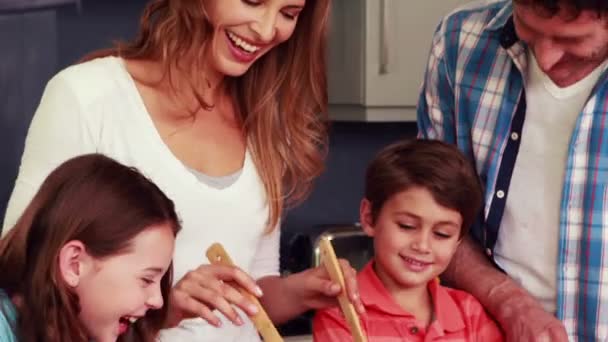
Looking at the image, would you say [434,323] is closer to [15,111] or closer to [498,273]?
[498,273]

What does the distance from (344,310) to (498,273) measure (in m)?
0.36

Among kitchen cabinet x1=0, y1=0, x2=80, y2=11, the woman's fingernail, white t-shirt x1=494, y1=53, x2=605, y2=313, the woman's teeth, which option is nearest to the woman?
the woman's teeth

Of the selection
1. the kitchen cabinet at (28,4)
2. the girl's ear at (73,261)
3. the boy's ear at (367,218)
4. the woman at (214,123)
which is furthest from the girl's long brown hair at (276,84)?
the kitchen cabinet at (28,4)

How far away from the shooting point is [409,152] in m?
1.75

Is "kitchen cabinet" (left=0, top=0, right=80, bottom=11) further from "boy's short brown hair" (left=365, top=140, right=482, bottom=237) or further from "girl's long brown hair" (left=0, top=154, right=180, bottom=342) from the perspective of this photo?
"girl's long brown hair" (left=0, top=154, right=180, bottom=342)

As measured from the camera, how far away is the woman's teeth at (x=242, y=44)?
1.63 meters

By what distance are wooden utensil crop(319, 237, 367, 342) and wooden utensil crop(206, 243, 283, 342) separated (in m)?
0.12

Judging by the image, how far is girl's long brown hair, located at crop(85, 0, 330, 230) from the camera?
167 centimetres

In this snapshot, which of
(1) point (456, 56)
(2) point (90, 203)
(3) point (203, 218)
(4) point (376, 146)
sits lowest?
(4) point (376, 146)

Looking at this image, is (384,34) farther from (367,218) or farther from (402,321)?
(402,321)

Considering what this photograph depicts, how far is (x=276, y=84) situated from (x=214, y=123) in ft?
0.43

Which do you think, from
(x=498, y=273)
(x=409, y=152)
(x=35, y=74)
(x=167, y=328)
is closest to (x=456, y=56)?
(x=409, y=152)

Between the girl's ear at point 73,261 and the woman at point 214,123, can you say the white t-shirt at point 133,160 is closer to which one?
→ the woman at point 214,123

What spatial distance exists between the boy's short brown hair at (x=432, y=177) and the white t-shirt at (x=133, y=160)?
203mm
